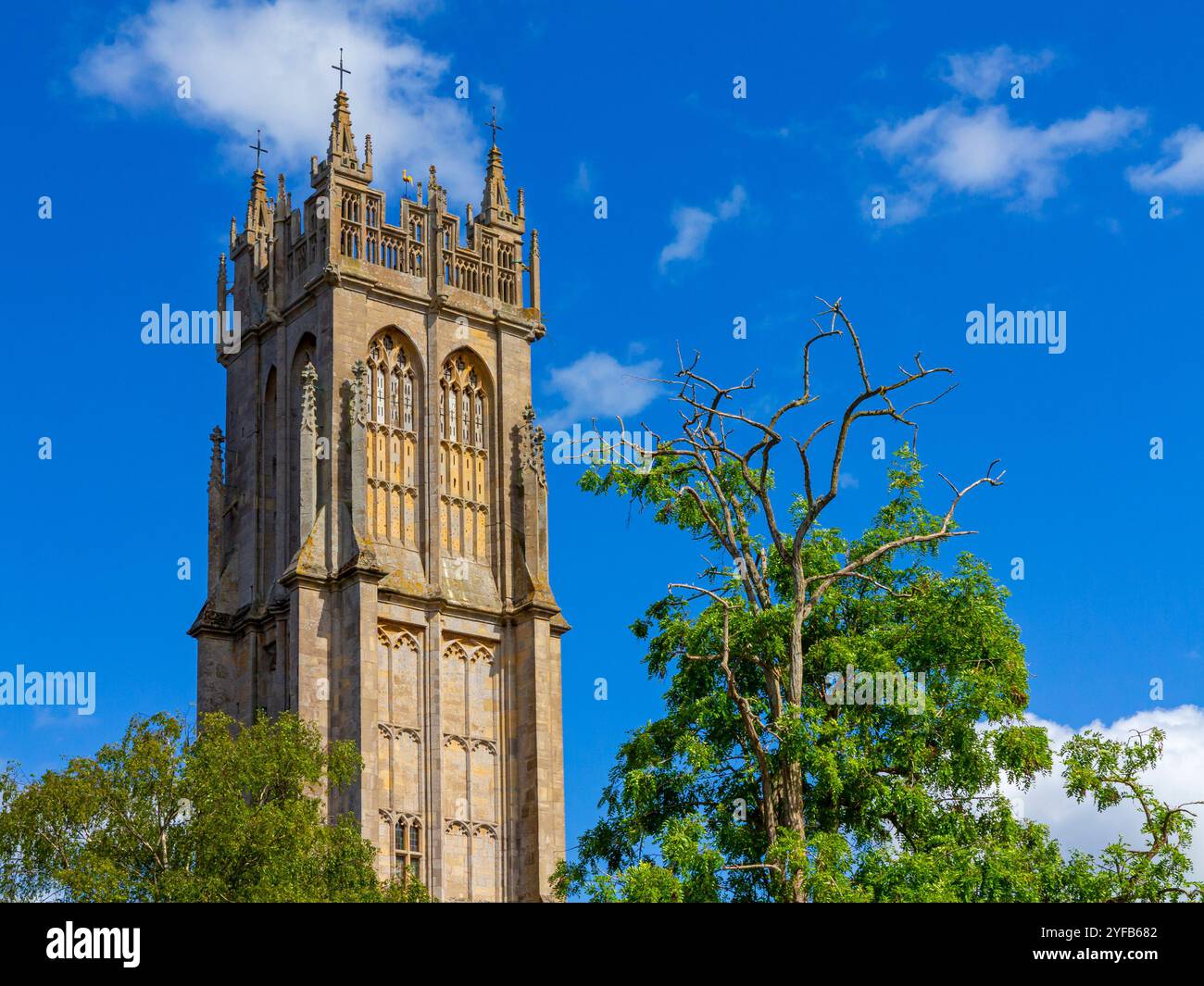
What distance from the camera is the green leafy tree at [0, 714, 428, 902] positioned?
131 ft

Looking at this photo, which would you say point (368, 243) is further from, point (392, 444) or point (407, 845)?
point (407, 845)

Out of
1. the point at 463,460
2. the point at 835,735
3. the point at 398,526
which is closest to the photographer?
the point at 835,735

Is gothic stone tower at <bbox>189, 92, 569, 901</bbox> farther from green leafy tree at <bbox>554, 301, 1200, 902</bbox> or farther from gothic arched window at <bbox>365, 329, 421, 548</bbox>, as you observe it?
green leafy tree at <bbox>554, 301, 1200, 902</bbox>

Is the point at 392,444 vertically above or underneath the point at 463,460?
above

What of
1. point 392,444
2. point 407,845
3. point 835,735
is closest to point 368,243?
point 392,444

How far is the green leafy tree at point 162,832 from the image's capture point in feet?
131

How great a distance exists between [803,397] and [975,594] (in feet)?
13.7

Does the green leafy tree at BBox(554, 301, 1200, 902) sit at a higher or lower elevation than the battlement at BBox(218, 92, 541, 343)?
lower

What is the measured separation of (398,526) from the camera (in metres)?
61.2

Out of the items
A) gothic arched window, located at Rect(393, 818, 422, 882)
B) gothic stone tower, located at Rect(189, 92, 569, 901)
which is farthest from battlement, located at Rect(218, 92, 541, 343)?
gothic arched window, located at Rect(393, 818, 422, 882)

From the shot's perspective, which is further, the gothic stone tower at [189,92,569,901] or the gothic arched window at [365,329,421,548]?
the gothic arched window at [365,329,421,548]

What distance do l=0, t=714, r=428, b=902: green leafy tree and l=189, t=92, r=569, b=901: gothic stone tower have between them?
14.3 m

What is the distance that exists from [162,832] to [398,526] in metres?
20.9
